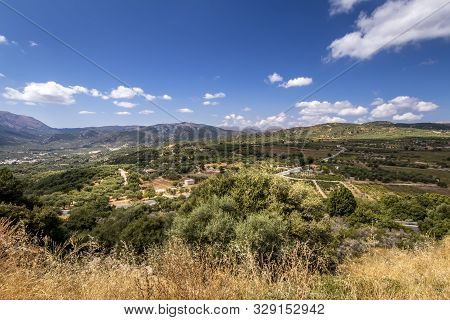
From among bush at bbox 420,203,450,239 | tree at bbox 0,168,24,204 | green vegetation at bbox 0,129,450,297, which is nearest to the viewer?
green vegetation at bbox 0,129,450,297

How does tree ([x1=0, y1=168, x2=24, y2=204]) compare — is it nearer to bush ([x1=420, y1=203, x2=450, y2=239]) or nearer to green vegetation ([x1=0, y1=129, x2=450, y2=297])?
green vegetation ([x1=0, y1=129, x2=450, y2=297])

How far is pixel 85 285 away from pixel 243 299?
184cm

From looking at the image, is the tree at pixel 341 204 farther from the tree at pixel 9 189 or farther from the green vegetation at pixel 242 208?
the tree at pixel 9 189

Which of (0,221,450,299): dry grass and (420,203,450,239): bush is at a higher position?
(0,221,450,299): dry grass

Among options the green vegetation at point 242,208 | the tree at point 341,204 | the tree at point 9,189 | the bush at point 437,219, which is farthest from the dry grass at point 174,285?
the tree at point 341,204

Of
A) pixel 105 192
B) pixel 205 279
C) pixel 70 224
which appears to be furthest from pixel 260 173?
pixel 105 192

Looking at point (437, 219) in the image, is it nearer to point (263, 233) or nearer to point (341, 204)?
point (341, 204)

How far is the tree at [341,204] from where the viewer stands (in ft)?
157

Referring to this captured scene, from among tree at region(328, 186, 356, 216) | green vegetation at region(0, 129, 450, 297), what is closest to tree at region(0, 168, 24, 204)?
green vegetation at region(0, 129, 450, 297)

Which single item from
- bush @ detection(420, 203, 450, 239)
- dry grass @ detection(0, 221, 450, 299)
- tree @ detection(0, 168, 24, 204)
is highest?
dry grass @ detection(0, 221, 450, 299)

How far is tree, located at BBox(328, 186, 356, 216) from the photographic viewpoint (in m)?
48.0

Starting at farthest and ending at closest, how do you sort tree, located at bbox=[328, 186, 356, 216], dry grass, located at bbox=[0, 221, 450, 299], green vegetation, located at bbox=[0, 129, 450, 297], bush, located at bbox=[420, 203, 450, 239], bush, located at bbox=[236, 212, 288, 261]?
tree, located at bbox=[328, 186, 356, 216], bush, located at bbox=[420, 203, 450, 239], bush, located at bbox=[236, 212, 288, 261], green vegetation, located at bbox=[0, 129, 450, 297], dry grass, located at bbox=[0, 221, 450, 299]

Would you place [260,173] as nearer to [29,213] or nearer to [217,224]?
[217,224]

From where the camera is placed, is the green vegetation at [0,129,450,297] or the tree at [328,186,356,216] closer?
the green vegetation at [0,129,450,297]
